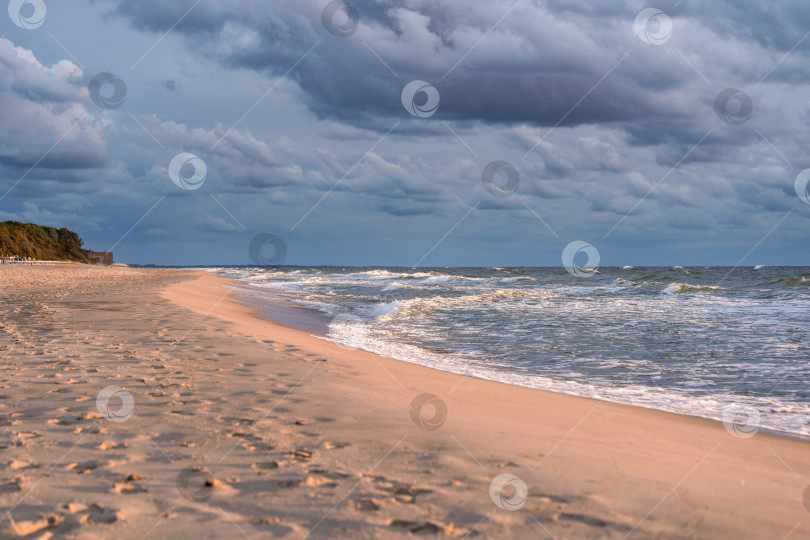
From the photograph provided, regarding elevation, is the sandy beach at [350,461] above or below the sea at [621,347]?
below

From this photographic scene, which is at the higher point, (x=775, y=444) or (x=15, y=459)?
(x=775, y=444)

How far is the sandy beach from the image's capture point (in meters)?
3.35

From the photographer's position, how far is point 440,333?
14.8m

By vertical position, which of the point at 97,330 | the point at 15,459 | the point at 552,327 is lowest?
the point at 15,459

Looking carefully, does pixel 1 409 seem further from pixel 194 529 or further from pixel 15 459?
pixel 194 529

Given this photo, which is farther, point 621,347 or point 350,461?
point 621,347

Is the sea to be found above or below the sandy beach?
above

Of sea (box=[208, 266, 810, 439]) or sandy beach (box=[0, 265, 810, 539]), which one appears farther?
sea (box=[208, 266, 810, 439])

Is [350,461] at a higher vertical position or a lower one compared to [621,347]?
lower

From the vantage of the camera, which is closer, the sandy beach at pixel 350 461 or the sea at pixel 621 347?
the sandy beach at pixel 350 461

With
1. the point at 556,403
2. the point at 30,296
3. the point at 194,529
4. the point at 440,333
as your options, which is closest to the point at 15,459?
the point at 194,529

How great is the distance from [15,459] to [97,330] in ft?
23.3

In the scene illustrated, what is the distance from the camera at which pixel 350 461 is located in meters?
4.23

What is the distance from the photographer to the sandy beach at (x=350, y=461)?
3354 millimetres
